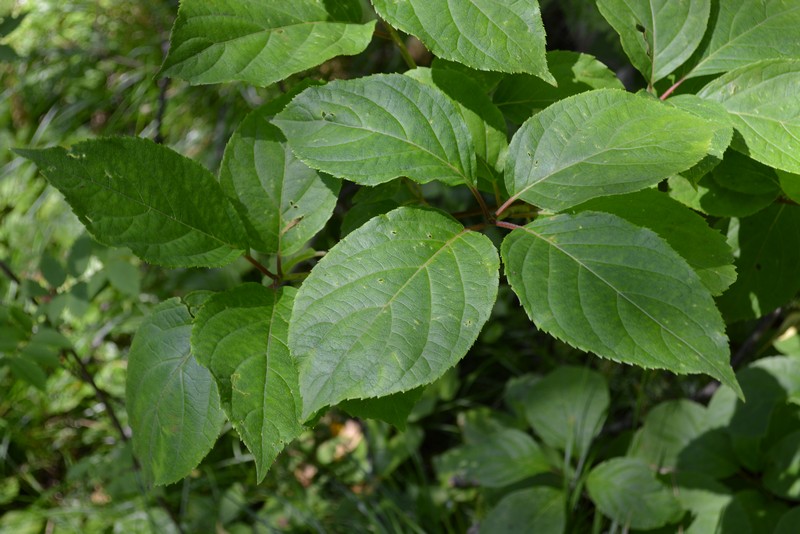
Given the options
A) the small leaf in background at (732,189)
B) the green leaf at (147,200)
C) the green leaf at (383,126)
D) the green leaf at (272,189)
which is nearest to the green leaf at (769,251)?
the small leaf in background at (732,189)

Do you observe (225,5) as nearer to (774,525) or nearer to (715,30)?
(715,30)

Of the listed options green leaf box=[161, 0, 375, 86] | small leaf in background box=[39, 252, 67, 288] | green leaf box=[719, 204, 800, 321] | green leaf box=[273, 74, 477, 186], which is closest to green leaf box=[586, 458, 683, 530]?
green leaf box=[719, 204, 800, 321]

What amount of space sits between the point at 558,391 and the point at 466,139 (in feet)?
4.37

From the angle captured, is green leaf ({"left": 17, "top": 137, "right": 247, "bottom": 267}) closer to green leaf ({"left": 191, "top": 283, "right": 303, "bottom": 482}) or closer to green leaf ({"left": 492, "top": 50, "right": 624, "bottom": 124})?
green leaf ({"left": 191, "top": 283, "right": 303, "bottom": 482})

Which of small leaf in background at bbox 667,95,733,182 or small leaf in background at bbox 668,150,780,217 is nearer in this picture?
small leaf in background at bbox 667,95,733,182

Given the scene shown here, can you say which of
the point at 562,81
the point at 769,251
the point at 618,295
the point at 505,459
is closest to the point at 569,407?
the point at 505,459

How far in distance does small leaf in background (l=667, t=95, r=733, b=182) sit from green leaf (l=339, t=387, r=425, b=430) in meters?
0.36

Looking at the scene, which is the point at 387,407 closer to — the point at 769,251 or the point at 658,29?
the point at 658,29

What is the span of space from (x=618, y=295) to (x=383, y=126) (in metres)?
0.29

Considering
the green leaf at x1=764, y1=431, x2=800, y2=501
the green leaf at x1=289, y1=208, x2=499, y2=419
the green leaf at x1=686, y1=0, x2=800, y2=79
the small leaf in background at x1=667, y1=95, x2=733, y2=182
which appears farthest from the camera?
the green leaf at x1=764, y1=431, x2=800, y2=501

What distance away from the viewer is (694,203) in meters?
0.88

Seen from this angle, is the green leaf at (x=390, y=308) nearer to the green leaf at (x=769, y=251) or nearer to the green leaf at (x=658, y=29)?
the green leaf at (x=658, y=29)

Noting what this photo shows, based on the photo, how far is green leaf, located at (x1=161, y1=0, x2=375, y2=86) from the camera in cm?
71

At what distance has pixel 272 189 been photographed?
823mm
